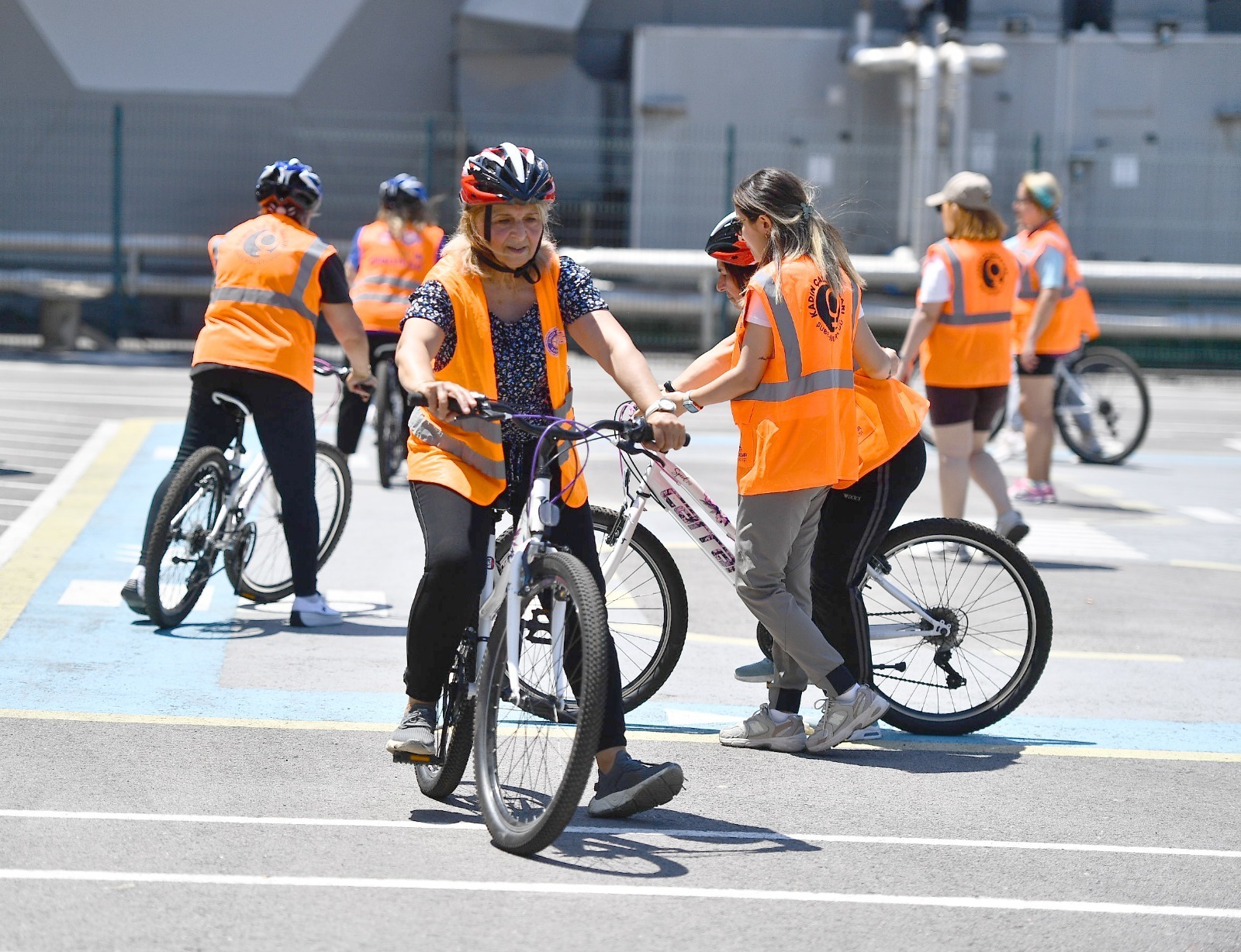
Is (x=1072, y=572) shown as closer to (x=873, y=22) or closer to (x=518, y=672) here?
(x=518, y=672)

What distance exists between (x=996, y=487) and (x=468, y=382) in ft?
15.0

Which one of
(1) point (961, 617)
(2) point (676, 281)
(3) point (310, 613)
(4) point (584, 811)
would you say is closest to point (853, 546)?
(1) point (961, 617)

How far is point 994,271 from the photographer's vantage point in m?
8.70

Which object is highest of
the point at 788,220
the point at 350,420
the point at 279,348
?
the point at 788,220

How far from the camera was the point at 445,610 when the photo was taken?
4.75 metres

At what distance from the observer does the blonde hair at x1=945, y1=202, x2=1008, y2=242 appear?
28.5 feet

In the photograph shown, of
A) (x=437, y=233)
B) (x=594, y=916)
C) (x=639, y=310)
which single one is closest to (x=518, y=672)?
(x=594, y=916)

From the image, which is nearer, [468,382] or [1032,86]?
[468,382]

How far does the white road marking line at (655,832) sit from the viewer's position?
15.4 feet

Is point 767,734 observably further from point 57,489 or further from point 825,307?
point 57,489

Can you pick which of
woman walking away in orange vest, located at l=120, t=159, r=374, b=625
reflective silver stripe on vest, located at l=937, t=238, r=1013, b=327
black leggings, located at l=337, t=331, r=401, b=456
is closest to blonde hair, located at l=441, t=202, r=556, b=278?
woman walking away in orange vest, located at l=120, t=159, r=374, b=625

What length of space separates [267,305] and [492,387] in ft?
8.37

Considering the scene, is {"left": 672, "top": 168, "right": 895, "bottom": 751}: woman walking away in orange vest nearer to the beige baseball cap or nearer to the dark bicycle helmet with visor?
the dark bicycle helmet with visor

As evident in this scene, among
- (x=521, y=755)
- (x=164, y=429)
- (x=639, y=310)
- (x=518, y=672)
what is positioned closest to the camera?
(x=518, y=672)
